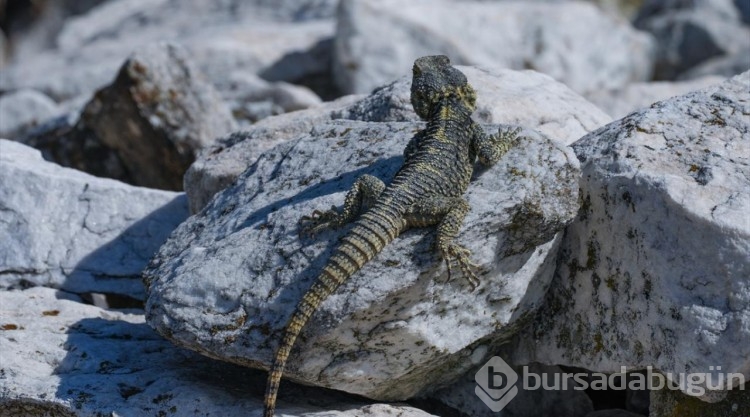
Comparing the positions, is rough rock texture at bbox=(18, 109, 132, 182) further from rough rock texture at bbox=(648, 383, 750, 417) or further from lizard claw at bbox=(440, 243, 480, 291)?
rough rock texture at bbox=(648, 383, 750, 417)

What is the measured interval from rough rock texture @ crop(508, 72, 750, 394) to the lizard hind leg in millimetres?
1803

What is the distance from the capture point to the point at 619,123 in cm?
837

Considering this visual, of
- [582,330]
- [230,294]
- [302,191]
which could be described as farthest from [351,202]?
[582,330]

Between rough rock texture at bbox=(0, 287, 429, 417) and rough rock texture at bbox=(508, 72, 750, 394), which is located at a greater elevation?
rough rock texture at bbox=(508, 72, 750, 394)

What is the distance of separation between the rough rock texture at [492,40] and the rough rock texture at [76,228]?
8207mm

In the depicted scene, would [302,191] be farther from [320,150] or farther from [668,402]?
[668,402]

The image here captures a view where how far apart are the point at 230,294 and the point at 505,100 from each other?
391 centimetres

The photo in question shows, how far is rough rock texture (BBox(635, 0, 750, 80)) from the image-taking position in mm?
22641

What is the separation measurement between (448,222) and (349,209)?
88cm

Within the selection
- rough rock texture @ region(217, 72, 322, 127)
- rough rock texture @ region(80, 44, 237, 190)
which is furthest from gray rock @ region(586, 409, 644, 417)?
rough rock texture @ region(217, 72, 322, 127)

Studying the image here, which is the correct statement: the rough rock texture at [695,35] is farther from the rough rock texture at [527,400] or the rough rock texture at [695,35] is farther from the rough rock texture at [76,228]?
the rough rock texture at [76,228]

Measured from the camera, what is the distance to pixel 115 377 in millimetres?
7980

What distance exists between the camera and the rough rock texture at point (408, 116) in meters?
9.71

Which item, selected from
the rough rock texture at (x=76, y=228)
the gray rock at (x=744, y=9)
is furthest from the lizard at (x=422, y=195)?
the gray rock at (x=744, y=9)
